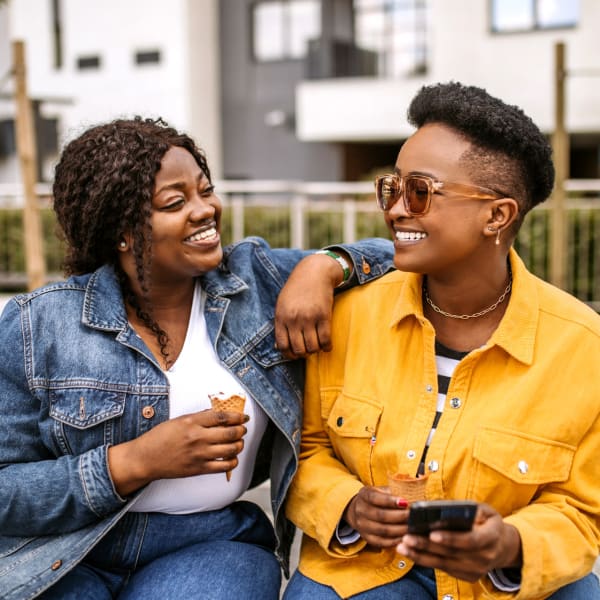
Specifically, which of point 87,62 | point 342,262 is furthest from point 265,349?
point 87,62

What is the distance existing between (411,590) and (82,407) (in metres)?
1.14

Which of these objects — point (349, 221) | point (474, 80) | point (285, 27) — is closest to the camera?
point (349, 221)

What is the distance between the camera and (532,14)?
1636cm

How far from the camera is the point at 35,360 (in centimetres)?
258

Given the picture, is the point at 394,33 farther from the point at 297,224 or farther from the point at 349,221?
the point at 349,221

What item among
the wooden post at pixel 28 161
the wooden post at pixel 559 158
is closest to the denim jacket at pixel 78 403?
the wooden post at pixel 28 161

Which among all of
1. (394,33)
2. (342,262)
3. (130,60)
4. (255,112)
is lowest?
(342,262)

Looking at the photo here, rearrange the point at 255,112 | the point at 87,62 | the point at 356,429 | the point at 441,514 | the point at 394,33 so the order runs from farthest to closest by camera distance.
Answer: the point at 87,62
the point at 255,112
the point at 394,33
the point at 356,429
the point at 441,514

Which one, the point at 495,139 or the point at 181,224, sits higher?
the point at 495,139

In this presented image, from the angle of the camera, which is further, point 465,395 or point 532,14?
point 532,14

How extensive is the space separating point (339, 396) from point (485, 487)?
555 mm

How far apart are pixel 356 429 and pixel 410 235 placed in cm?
62

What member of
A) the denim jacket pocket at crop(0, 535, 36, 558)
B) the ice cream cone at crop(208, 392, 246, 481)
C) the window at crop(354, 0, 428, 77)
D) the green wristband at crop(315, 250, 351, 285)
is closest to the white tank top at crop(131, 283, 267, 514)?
the ice cream cone at crop(208, 392, 246, 481)

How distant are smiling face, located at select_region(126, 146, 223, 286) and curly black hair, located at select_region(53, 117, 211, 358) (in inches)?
1.2
